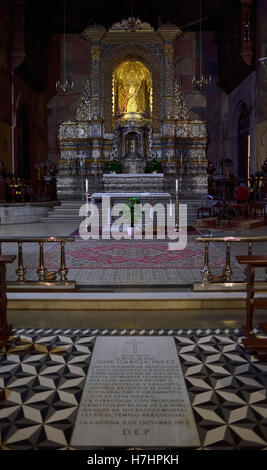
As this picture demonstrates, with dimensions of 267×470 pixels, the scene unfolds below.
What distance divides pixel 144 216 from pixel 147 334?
8.33m

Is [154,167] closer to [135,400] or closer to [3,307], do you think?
[3,307]

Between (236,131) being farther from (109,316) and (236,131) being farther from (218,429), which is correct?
(218,429)

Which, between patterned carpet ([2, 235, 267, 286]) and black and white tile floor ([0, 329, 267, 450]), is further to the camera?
patterned carpet ([2, 235, 267, 286])

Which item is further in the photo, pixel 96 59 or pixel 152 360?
pixel 96 59

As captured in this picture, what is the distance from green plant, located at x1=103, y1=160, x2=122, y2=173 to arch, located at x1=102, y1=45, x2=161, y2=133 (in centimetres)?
174

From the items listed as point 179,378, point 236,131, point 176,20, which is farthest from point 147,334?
point 176,20

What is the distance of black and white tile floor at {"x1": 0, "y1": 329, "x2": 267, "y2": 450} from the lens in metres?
2.46

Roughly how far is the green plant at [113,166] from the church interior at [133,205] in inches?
3.2

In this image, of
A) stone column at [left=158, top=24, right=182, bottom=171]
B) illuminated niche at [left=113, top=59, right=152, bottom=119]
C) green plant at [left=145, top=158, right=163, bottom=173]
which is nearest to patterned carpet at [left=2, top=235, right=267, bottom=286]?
green plant at [left=145, top=158, right=163, bottom=173]

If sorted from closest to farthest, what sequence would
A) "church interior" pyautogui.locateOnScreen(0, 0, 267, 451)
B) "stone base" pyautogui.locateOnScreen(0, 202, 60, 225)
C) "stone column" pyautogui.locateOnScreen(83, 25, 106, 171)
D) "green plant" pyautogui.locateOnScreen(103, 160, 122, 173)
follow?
"church interior" pyautogui.locateOnScreen(0, 0, 267, 451)
"stone base" pyautogui.locateOnScreen(0, 202, 60, 225)
"green plant" pyautogui.locateOnScreen(103, 160, 122, 173)
"stone column" pyautogui.locateOnScreen(83, 25, 106, 171)

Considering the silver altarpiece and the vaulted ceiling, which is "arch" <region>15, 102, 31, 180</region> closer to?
the silver altarpiece

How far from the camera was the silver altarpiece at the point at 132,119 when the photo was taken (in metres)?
17.0

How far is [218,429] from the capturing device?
8.20ft
